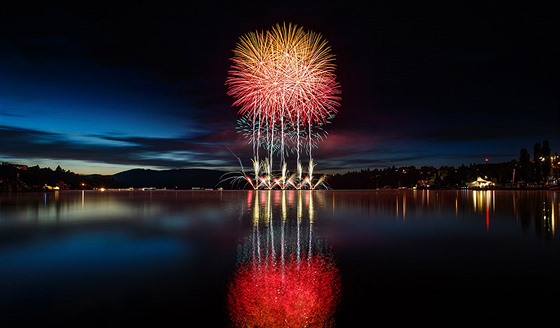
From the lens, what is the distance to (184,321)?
6.59m

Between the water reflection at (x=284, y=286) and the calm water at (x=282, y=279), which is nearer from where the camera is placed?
the water reflection at (x=284, y=286)

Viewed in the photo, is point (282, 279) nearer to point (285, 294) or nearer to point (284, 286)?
point (284, 286)

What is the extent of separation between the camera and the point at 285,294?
7883 mm

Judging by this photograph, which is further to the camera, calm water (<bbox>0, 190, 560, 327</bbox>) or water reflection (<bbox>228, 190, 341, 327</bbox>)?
calm water (<bbox>0, 190, 560, 327</bbox>)

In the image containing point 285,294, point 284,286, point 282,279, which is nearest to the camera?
point 285,294

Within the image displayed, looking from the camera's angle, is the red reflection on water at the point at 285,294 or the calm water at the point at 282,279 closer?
the red reflection on water at the point at 285,294

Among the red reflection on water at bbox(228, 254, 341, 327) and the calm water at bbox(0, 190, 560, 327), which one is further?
the calm water at bbox(0, 190, 560, 327)

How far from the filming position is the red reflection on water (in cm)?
657

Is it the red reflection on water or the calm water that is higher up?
the red reflection on water

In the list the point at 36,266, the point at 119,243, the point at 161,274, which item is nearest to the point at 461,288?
the point at 161,274

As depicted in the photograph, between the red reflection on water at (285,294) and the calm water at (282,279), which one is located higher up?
the red reflection on water at (285,294)

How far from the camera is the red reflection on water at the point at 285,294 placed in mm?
6566

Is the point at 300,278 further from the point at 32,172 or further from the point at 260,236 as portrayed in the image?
the point at 32,172

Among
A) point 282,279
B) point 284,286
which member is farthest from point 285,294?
point 282,279
